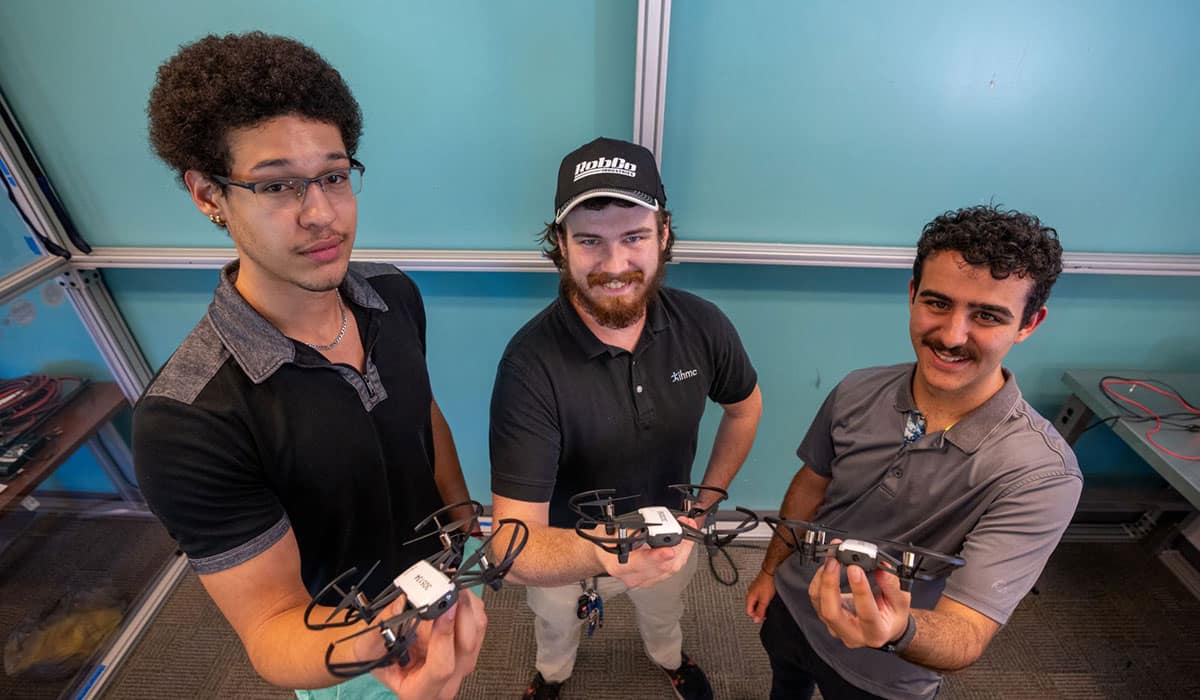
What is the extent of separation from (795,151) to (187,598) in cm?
278

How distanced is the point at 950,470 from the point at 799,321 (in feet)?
2.89

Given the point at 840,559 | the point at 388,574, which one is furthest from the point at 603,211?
the point at 388,574

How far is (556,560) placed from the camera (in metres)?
1.11

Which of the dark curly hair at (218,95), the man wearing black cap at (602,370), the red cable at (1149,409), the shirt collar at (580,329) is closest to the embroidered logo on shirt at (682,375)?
the man wearing black cap at (602,370)

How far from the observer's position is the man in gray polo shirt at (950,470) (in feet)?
3.28

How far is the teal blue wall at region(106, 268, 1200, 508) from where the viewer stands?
1830 millimetres

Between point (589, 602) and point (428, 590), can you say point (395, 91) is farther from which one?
point (589, 602)

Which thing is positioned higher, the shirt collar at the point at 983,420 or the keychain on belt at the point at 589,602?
the shirt collar at the point at 983,420

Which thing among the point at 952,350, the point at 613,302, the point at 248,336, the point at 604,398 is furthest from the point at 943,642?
the point at 248,336

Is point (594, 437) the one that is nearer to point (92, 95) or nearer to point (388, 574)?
point (388, 574)

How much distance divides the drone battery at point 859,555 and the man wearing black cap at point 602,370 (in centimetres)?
31

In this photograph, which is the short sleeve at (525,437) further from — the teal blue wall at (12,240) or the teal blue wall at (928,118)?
the teal blue wall at (12,240)

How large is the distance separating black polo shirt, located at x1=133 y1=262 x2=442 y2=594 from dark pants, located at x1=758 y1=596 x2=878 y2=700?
987 millimetres

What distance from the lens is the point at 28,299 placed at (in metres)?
1.76
